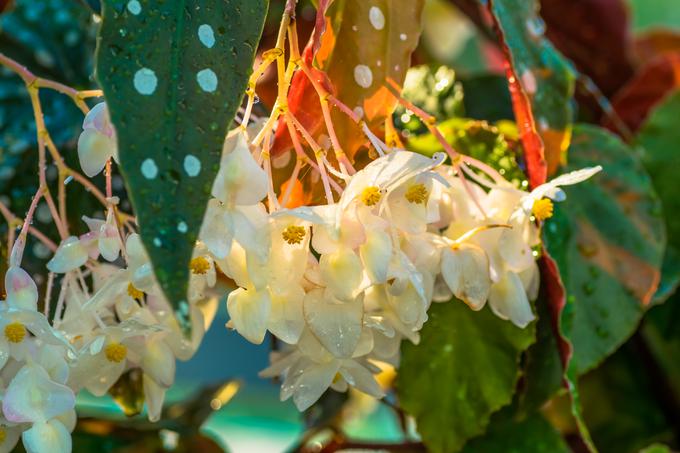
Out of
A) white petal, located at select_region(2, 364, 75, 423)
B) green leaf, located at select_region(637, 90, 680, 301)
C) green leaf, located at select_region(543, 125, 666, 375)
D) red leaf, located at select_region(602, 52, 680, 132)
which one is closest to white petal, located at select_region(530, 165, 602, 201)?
green leaf, located at select_region(543, 125, 666, 375)

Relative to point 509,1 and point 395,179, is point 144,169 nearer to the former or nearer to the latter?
point 395,179

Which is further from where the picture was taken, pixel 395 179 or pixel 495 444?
pixel 495 444

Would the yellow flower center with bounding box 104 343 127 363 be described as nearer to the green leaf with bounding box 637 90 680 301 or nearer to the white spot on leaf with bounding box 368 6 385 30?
the white spot on leaf with bounding box 368 6 385 30

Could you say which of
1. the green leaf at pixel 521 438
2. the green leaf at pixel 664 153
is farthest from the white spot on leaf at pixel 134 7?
the green leaf at pixel 664 153

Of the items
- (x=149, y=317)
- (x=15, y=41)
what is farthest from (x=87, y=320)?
(x=15, y=41)

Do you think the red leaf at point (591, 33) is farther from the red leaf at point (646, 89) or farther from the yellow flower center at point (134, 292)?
the yellow flower center at point (134, 292)

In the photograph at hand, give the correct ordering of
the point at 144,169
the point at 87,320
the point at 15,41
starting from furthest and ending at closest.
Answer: the point at 15,41, the point at 87,320, the point at 144,169

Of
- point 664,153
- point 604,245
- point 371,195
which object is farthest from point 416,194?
point 664,153
